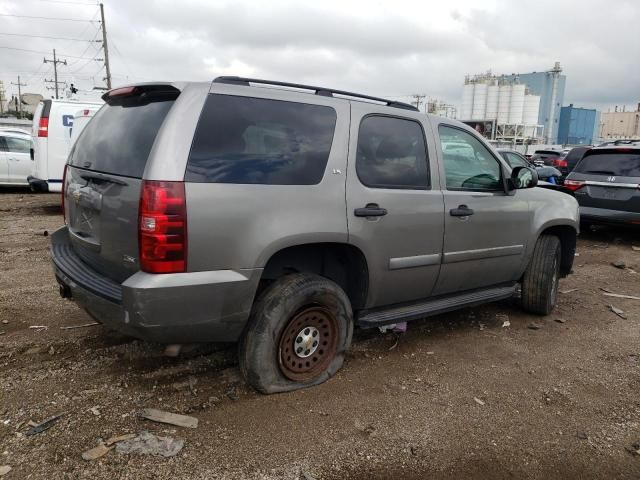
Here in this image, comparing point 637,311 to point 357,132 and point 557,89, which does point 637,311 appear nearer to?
point 357,132

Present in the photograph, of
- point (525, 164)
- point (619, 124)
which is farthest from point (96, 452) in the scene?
point (619, 124)

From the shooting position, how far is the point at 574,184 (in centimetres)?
894

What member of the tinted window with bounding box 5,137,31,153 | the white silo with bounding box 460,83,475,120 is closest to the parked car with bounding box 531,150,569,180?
the tinted window with bounding box 5,137,31,153

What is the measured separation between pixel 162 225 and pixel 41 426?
1.38 m

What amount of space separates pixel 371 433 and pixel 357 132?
1933 millimetres

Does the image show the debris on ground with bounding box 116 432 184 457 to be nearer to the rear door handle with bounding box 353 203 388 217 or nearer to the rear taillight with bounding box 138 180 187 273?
the rear taillight with bounding box 138 180 187 273

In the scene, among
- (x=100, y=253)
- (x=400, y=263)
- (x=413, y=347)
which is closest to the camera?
(x=100, y=253)

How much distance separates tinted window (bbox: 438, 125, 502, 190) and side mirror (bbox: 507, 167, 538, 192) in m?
0.12

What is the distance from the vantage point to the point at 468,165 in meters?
4.19

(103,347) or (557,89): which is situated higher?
(557,89)

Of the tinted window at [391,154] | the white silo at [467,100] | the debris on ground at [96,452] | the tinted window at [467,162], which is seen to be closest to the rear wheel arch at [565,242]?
the tinted window at [467,162]

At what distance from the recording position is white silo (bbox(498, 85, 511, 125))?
7103 centimetres

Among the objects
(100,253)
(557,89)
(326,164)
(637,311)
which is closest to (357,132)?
(326,164)

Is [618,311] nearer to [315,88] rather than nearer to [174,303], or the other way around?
[315,88]
